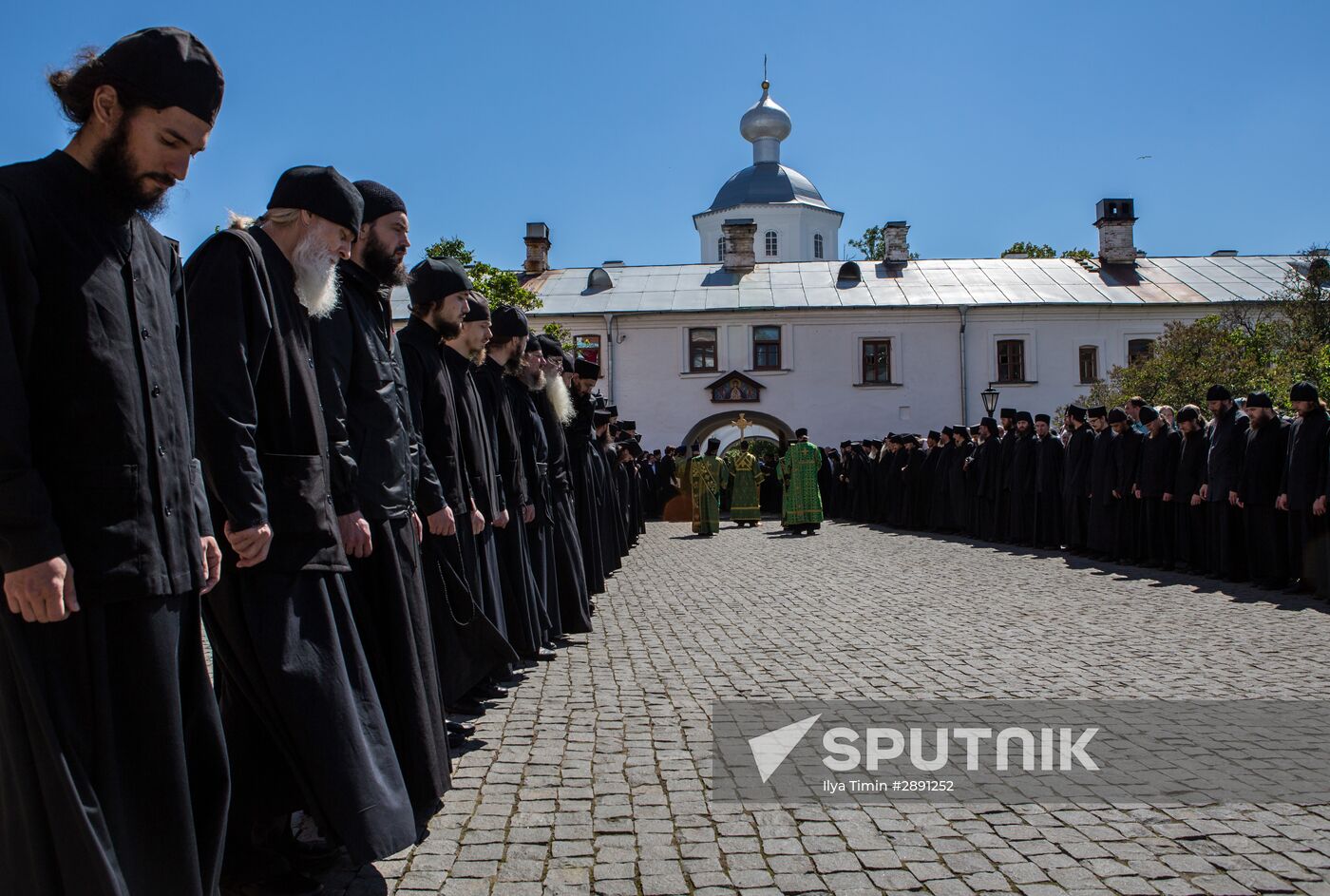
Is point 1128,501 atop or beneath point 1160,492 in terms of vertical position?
beneath

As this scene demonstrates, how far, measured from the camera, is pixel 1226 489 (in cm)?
1232

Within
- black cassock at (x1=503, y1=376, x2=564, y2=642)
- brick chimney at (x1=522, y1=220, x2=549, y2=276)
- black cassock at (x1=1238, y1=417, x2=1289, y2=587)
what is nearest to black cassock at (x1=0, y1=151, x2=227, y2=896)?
black cassock at (x1=503, y1=376, x2=564, y2=642)

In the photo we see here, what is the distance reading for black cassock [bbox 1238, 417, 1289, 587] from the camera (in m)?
11.7

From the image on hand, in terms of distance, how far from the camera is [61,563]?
2275mm

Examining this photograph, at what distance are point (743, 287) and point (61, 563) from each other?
39650 millimetres

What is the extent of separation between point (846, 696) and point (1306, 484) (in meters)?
7.52

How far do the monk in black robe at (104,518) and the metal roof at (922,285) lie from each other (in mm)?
36980

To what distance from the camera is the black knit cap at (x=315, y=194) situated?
3.63 m

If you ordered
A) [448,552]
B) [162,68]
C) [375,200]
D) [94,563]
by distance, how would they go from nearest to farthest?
[94,563] → [162,68] → [375,200] → [448,552]

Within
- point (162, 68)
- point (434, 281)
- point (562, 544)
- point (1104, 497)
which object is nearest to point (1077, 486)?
point (1104, 497)

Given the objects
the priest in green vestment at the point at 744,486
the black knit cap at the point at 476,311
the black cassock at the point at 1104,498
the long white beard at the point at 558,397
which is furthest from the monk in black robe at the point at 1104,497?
the black knit cap at the point at 476,311

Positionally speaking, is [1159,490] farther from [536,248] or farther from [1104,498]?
[536,248]

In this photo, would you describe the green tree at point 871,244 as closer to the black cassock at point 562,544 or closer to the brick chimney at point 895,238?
the brick chimney at point 895,238

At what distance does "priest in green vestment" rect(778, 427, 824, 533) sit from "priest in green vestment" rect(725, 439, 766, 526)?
2187mm
